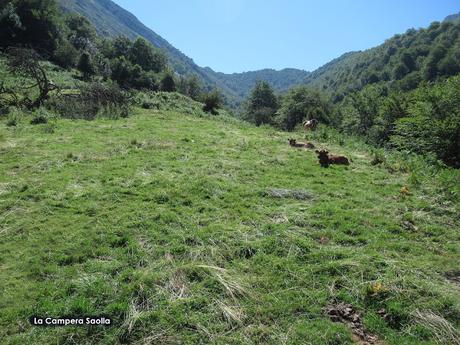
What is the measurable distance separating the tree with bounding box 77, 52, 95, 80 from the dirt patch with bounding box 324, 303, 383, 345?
39150 mm

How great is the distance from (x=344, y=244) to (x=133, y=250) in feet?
11.6

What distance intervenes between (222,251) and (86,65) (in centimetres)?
3839

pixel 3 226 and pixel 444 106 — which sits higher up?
pixel 444 106

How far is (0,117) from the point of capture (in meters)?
15.9

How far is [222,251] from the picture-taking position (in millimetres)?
5965

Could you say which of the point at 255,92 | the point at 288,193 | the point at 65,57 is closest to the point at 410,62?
the point at 255,92

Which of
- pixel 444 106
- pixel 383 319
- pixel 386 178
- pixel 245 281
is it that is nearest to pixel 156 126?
pixel 386 178

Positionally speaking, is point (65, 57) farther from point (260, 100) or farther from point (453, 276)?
point (453, 276)

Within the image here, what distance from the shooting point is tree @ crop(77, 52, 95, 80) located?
38812 mm

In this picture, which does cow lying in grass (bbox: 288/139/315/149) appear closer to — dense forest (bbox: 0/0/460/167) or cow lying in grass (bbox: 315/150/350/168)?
cow lying in grass (bbox: 315/150/350/168)

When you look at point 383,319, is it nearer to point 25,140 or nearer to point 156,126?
point 25,140

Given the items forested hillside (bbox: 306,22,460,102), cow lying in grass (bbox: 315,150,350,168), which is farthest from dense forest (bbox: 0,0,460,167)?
forested hillside (bbox: 306,22,460,102)

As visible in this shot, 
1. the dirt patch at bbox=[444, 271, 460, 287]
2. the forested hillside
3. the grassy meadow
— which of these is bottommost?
the grassy meadow

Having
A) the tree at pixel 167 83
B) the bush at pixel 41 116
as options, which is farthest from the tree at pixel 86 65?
the bush at pixel 41 116
